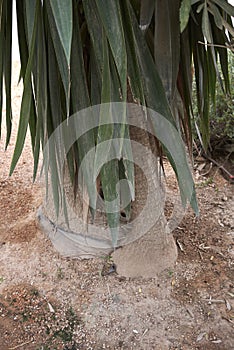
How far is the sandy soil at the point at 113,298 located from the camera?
56.2 inches

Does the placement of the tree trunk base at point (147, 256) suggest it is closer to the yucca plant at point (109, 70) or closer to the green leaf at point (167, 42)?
the yucca plant at point (109, 70)

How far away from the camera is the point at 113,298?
1563 mm

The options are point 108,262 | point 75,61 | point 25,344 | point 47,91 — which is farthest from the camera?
point 108,262

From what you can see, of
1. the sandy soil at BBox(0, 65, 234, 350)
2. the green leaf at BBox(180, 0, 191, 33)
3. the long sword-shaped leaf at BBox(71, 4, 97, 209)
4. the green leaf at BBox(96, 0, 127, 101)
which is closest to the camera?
the green leaf at BBox(180, 0, 191, 33)

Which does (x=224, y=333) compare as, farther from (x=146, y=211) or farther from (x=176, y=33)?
(x=176, y=33)

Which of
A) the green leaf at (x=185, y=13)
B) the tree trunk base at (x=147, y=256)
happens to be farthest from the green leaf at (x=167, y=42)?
the tree trunk base at (x=147, y=256)

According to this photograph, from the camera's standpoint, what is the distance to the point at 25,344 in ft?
4.64

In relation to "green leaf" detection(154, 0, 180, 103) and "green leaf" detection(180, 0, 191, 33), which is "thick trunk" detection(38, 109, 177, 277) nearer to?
"green leaf" detection(154, 0, 180, 103)

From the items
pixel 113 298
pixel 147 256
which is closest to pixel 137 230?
pixel 147 256

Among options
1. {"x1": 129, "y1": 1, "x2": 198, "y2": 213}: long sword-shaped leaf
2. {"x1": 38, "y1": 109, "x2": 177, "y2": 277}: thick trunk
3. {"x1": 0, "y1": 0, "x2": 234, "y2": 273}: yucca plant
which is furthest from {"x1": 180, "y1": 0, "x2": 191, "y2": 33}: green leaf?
{"x1": 38, "y1": 109, "x2": 177, "y2": 277}: thick trunk

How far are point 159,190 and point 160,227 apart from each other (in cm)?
14

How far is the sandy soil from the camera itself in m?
1.43

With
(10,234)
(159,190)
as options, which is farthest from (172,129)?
(10,234)

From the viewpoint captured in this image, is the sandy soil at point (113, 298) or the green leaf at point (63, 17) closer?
the green leaf at point (63, 17)
